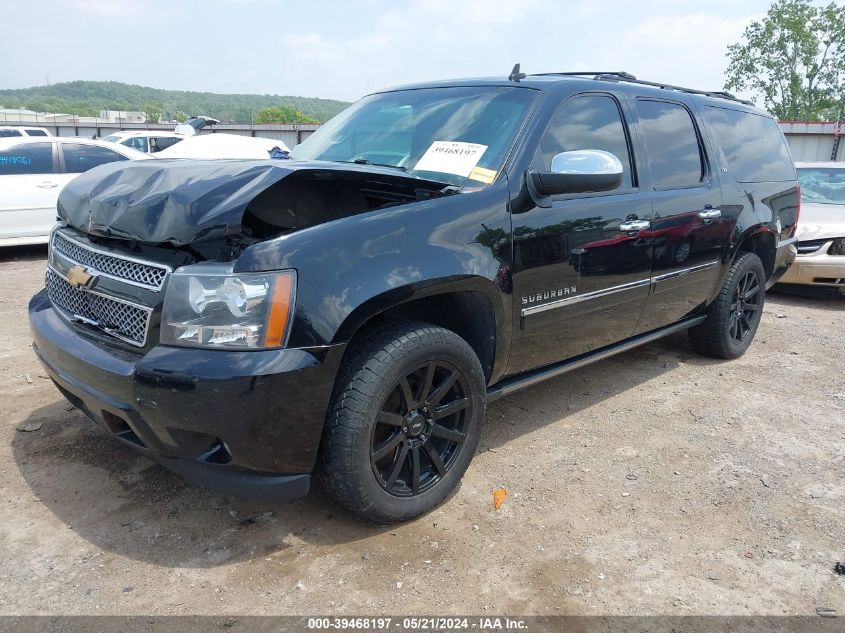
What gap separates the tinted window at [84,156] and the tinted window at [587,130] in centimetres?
708

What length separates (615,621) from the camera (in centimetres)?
221

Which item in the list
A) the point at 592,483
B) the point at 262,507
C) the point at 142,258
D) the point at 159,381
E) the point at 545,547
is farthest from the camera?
the point at 592,483

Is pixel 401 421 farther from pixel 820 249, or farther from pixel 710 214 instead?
pixel 820 249

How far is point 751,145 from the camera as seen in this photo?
484 centimetres

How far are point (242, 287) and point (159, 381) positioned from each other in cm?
43

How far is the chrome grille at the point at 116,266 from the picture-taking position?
2.35 metres

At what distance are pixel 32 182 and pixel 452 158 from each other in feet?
23.6

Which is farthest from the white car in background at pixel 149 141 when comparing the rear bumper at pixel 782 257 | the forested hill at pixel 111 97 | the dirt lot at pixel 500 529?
the forested hill at pixel 111 97

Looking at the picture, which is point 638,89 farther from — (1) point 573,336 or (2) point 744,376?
(2) point 744,376

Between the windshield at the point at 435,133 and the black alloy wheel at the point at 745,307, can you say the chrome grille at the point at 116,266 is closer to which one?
the windshield at the point at 435,133

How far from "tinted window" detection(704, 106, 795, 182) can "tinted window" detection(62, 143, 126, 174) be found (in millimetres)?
7336

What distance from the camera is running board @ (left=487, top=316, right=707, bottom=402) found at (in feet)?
10.3

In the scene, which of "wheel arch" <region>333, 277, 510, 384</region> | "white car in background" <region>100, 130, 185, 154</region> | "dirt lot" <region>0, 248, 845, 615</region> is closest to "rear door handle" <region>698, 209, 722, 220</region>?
"dirt lot" <region>0, 248, 845, 615</region>

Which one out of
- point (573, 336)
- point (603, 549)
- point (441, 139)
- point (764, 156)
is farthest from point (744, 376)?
point (441, 139)
